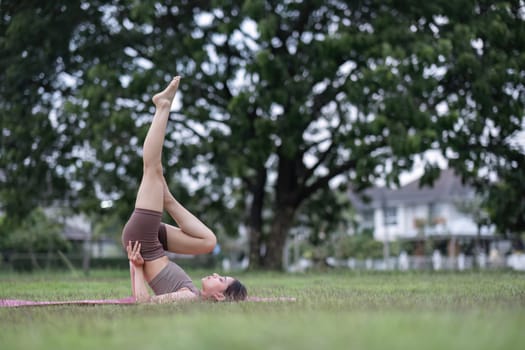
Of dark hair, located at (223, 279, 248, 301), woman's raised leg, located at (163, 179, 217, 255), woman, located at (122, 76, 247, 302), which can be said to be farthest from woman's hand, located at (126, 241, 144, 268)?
dark hair, located at (223, 279, 248, 301)

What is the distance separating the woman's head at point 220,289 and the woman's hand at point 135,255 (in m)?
0.68

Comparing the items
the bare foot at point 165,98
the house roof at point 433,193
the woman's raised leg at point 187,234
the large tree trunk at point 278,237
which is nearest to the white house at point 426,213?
the house roof at point 433,193

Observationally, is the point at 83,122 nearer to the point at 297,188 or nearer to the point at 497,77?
the point at 297,188

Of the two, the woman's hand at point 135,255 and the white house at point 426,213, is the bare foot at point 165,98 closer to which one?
the woman's hand at point 135,255

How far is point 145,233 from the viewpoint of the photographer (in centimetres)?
755

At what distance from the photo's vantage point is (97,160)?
62.2 ft

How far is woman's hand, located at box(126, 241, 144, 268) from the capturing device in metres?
7.37

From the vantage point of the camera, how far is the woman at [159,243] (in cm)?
720

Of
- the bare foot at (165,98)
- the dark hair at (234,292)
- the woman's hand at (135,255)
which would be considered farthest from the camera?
the bare foot at (165,98)

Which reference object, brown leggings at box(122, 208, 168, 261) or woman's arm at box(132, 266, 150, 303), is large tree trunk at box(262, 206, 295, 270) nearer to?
brown leggings at box(122, 208, 168, 261)

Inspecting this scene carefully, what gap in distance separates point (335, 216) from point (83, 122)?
943 cm

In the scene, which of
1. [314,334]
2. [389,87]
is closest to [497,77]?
[389,87]

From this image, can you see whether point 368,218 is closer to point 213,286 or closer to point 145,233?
point 145,233

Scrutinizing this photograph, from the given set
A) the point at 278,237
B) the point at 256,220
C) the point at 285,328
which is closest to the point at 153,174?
the point at 285,328
